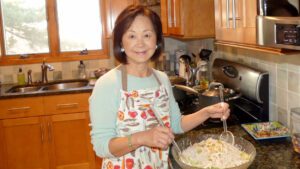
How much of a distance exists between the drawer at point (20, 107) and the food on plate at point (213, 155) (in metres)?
1.96

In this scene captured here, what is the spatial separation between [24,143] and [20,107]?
0.31m

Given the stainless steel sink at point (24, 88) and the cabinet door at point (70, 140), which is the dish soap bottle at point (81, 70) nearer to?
the stainless steel sink at point (24, 88)

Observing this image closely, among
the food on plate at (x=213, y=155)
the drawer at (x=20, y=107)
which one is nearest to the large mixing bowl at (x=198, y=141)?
the food on plate at (x=213, y=155)

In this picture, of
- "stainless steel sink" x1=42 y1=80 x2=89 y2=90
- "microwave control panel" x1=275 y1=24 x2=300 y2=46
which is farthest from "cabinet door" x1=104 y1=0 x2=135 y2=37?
"microwave control panel" x1=275 y1=24 x2=300 y2=46

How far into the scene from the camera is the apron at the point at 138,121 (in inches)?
49.4

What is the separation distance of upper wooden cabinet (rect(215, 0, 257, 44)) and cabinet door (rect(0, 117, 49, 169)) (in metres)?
1.93

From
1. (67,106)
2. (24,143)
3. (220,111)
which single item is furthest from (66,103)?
(220,111)

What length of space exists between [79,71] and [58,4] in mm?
723

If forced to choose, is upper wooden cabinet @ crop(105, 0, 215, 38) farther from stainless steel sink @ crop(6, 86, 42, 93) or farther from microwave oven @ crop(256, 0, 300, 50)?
stainless steel sink @ crop(6, 86, 42, 93)

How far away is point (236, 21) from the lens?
1425mm

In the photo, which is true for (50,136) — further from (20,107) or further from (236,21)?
(236,21)

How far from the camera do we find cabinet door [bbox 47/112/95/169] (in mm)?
2977

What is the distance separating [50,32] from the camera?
11.7 ft

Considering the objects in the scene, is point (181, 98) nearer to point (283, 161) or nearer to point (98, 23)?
point (283, 161)
